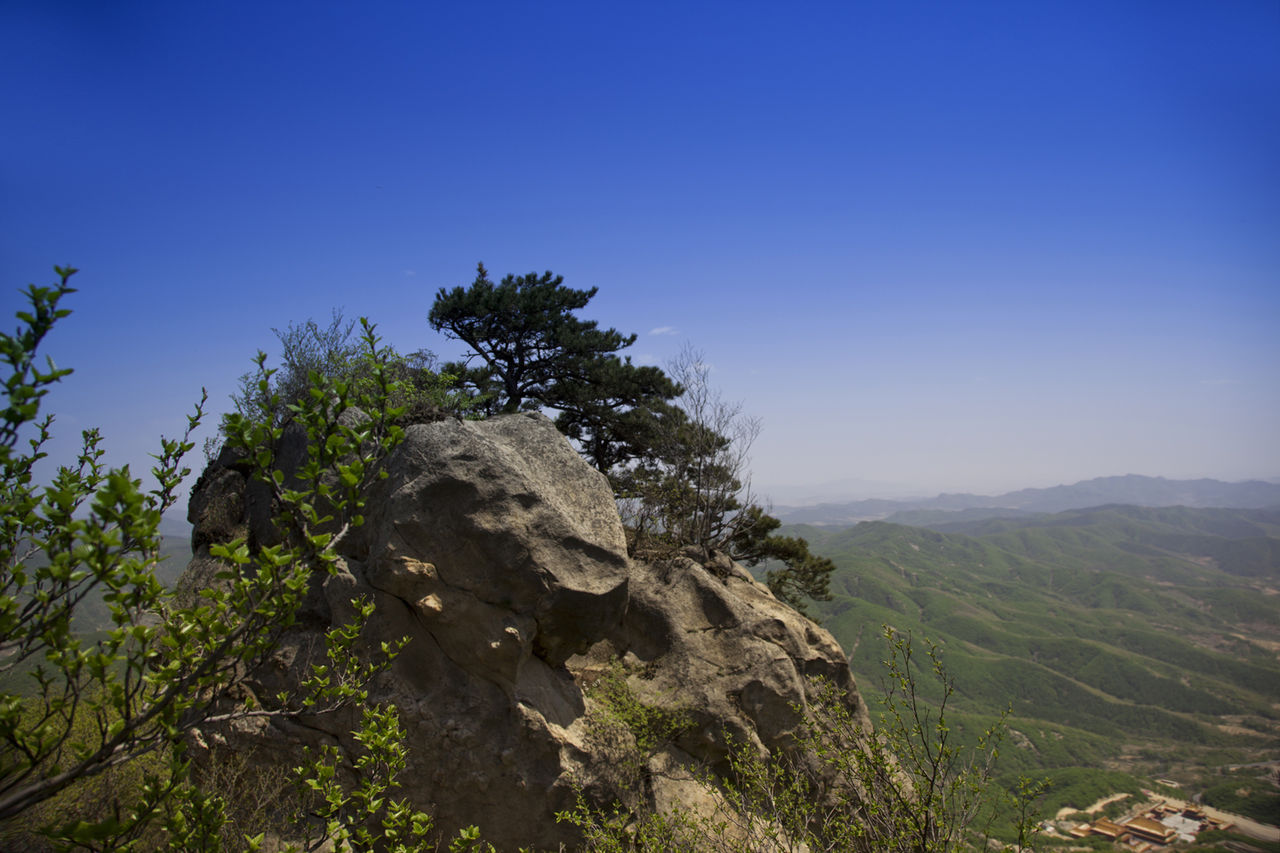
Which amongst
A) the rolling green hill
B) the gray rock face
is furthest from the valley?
the gray rock face

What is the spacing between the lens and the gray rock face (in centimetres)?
935

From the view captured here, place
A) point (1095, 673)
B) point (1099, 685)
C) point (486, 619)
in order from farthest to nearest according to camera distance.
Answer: point (1095, 673) → point (1099, 685) → point (486, 619)

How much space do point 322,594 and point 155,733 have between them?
821cm

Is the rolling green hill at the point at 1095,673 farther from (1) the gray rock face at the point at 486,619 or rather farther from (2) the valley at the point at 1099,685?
(1) the gray rock face at the point at 486,619

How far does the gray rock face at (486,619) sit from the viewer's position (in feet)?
30.7

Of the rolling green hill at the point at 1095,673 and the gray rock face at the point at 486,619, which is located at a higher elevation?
the gray rock face at the point at 486,619

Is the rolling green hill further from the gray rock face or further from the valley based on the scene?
the gray rock face

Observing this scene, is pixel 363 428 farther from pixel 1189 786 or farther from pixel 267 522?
pixel 1189 786

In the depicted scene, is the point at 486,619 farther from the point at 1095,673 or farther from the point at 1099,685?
the point at 1095,673

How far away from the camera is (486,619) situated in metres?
9.51

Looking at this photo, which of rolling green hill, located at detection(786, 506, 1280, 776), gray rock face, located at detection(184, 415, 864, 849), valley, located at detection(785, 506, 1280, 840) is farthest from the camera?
rolling green hill, located at detection(786, 506, 1280, 776)

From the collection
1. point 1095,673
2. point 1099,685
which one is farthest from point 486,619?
point 1095,673

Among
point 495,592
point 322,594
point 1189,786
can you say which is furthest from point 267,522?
point 1189,786

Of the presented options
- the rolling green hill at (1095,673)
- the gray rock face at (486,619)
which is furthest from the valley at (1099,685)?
the gray rock face at (486,619)
